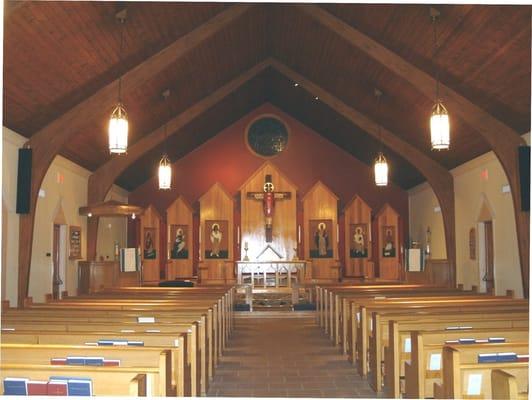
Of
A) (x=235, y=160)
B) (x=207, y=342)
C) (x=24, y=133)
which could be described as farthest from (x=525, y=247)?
(x=235, y=160)

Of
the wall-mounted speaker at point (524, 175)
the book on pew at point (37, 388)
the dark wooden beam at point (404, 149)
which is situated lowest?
the book on pew at point (37, 388)

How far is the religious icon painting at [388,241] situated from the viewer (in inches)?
575

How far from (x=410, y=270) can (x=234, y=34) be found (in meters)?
5.67

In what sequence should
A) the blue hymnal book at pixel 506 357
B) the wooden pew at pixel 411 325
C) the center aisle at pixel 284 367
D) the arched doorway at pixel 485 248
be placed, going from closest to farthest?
the blue hymnal book at pixel 506 357 < the wooden pew at pixel 411 325 < the center aisle at pixel 284 367 < the arched doorway at pixel 485 248

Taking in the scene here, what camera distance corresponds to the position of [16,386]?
2.89m

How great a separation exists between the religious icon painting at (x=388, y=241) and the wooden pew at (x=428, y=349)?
10397 mm

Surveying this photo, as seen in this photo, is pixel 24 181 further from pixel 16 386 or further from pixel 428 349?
pixel 428 349

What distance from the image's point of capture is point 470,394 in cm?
327

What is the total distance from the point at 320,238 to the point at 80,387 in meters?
12.1

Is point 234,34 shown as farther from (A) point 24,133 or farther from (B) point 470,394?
(B) point 470,394

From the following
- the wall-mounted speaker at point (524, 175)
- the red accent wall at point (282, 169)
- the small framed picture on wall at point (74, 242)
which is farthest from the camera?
the red accent wall at point (282, 169)

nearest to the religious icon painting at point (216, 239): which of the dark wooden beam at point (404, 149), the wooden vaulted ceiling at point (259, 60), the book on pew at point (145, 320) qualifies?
the wooden vaulted ceiling at point (259, 60)

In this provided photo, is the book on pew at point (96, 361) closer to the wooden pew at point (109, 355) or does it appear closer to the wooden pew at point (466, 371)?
the wooden pew at point (109, 355)

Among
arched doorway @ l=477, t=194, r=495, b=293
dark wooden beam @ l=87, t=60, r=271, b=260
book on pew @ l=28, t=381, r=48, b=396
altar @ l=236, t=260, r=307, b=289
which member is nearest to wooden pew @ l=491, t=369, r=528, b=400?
book on pew @ l=28, t=381, r=48, b=396
